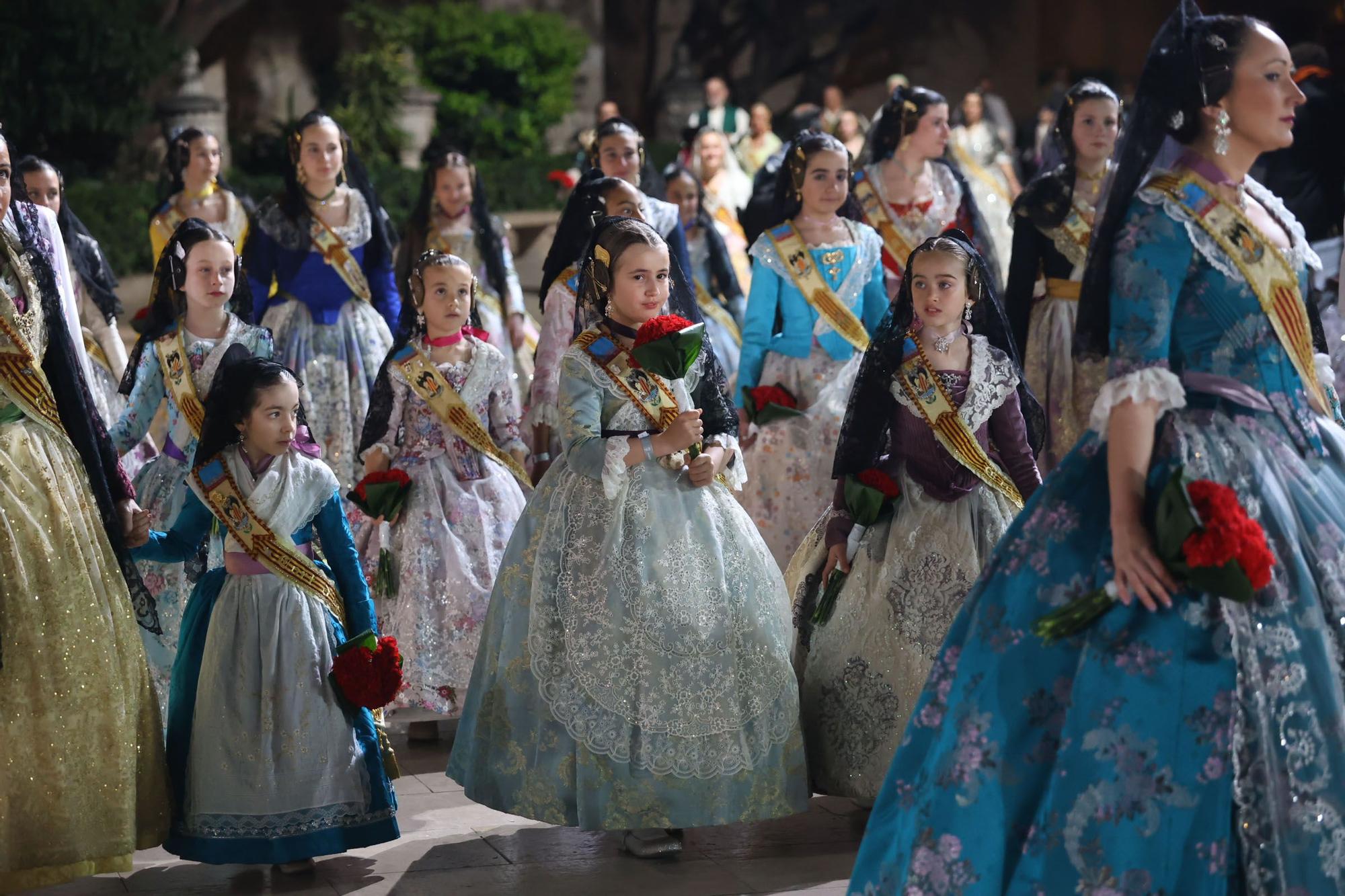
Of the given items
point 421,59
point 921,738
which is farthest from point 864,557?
point 421,59

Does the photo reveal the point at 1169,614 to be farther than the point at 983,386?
No

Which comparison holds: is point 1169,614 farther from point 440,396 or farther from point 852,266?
point 852,266

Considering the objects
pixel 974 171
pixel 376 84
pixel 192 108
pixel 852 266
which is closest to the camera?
pixel 852 266

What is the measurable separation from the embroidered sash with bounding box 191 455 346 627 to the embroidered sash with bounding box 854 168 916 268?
140 inches

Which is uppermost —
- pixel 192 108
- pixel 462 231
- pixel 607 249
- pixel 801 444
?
pixel 192 108

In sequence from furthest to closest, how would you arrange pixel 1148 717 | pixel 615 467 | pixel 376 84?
pixel 376 84, pixel 615 467, pixel 1148 717

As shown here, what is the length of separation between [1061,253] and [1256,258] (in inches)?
136

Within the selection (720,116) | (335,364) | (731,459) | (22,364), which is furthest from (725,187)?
(22,364)

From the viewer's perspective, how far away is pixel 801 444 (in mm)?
6527

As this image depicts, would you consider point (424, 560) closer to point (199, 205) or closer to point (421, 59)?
point (199, 205)

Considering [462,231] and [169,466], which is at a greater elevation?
[462,231]

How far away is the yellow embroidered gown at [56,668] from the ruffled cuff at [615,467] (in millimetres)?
1221

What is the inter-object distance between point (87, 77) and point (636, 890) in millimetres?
13016

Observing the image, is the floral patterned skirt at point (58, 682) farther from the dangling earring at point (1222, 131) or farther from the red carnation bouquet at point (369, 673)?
the dangling earring at point (1222, 131)
